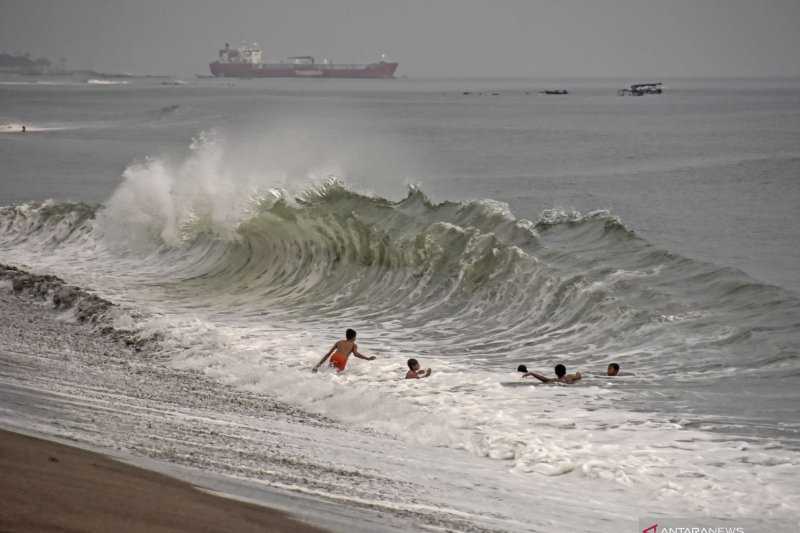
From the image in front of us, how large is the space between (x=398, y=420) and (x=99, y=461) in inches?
155

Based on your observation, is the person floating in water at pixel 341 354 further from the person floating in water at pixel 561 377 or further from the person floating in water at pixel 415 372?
the person floating in water at pixel 561 377

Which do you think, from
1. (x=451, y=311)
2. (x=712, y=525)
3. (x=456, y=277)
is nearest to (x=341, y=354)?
(x=451, y=311)

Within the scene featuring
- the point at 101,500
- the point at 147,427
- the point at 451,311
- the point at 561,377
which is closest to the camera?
the point at 101,500

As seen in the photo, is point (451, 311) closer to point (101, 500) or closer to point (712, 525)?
point (712, 525)

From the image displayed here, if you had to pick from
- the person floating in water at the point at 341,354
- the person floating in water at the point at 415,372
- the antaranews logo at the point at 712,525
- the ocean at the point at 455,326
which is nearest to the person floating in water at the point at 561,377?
the ocean at the point at 455,326

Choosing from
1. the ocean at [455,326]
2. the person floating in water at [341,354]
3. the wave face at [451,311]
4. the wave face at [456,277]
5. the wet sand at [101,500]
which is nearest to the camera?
the wet sand at [101,500]

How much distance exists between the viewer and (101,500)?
20.5 feet

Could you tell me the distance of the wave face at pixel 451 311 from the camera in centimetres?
1030

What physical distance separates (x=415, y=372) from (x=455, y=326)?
14.1 ft

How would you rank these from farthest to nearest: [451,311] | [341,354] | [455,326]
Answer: [451,311] → [455,326] → [341,354]

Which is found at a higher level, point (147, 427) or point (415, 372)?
point (415, 372)

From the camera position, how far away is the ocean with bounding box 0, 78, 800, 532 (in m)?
8.46

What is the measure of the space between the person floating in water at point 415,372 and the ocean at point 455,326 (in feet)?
0.39

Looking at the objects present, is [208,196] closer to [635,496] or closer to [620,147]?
[635,496]
